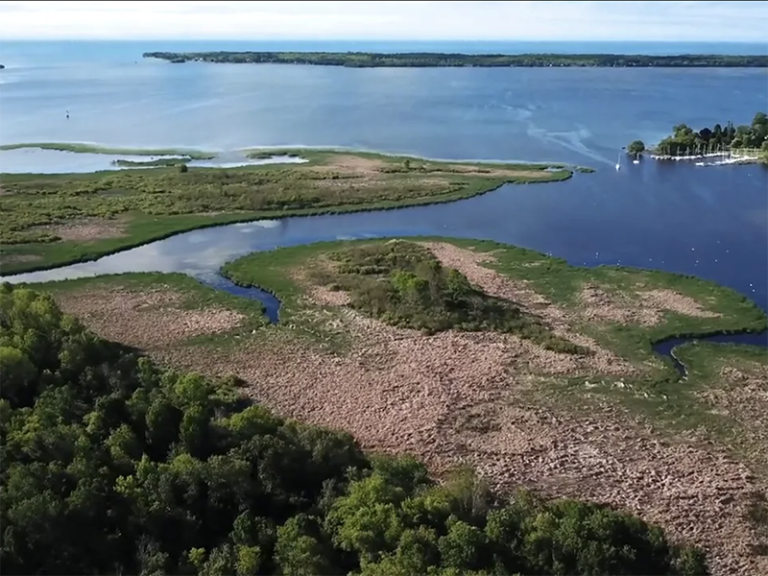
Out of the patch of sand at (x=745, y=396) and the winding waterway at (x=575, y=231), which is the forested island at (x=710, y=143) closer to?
the winding waterway at (x=575, y=231)

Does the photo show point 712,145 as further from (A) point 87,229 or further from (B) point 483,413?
(B) point 483,413

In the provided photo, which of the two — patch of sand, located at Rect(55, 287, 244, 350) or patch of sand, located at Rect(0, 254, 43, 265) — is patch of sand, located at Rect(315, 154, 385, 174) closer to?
patch of sand, located at Rect(0, 254, 43, 265)

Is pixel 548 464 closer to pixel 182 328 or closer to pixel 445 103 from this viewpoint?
pixel 182 328

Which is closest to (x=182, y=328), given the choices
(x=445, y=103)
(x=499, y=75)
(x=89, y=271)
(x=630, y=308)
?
(x=89, y=271)

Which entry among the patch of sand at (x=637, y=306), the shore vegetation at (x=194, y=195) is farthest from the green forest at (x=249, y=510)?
the shore vegetation at (x=194, y=195)

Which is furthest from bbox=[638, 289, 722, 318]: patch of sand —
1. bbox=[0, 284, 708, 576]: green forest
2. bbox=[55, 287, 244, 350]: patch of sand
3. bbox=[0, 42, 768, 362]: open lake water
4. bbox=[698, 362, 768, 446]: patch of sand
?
bbox=[55, 287, 244, 350]: patch of sand

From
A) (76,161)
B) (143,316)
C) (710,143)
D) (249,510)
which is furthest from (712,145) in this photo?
(249,510)
